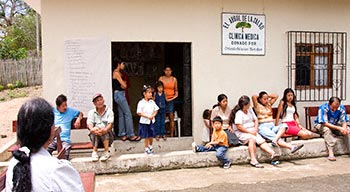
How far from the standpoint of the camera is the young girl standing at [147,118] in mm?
6422

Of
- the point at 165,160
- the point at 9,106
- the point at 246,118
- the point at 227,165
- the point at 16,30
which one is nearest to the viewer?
the point at 165,160

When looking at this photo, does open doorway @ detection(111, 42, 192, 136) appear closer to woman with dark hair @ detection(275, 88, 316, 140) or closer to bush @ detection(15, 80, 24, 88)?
woman with dark hair @ detection(275, 88, 316, 140)

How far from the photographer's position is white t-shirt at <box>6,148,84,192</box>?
1.80 metres

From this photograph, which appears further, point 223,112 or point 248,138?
point 223,112

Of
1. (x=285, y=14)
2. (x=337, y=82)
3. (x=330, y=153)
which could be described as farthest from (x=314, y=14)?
(x=330, y=153)

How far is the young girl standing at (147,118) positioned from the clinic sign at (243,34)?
72.4 inches

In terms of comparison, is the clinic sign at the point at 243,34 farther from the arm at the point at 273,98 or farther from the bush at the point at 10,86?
the bush at the point at 10,86

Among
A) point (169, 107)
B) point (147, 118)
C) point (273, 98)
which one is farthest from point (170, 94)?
point (273, 98)

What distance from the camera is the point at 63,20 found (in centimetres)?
668

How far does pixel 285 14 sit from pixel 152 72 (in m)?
4.50

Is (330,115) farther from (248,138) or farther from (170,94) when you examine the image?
(170,94)

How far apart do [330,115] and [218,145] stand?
7.69 ft

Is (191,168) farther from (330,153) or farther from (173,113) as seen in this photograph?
(330,153)

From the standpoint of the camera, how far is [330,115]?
7145 millimetres
